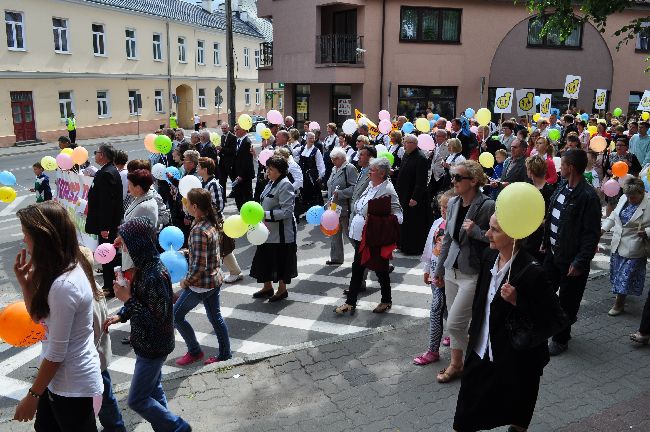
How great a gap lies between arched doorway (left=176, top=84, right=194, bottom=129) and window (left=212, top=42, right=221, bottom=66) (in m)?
4.08

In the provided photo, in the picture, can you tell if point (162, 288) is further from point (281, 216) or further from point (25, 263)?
point (281, 216)

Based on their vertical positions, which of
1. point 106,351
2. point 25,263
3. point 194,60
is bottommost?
point 106,351

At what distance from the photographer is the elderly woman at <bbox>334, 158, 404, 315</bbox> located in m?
6.46

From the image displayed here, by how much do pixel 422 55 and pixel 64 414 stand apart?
21.1m

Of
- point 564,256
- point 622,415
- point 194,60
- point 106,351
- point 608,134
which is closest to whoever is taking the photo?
point 106,351

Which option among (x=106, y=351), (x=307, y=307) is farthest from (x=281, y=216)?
(x=106, y=351)

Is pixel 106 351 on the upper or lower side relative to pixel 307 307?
upper

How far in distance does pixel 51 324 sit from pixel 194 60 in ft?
141

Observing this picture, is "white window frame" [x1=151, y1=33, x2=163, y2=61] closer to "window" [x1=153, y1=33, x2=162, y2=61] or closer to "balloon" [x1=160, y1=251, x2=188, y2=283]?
"window" [x1=153, y1=33, x2=162, y2=61]

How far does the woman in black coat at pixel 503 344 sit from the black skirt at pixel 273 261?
3.65 meters

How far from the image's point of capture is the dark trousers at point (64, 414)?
3168 mm

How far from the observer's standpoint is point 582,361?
5426mm

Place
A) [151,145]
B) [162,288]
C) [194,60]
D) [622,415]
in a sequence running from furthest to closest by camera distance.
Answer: [194,60]
[151,145]
[622,415]
[162,288]

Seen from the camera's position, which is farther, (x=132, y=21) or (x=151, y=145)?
(x=132, y=21)
